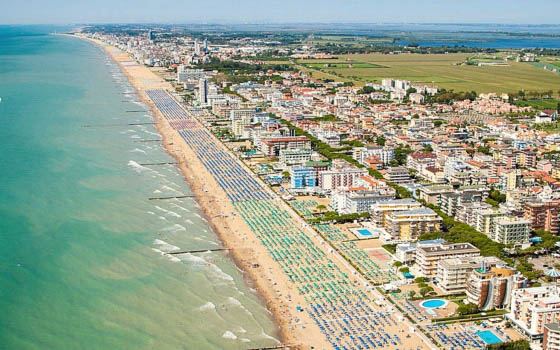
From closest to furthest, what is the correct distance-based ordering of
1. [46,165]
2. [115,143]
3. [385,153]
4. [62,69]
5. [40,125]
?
[46,165] < [385,153] < [115,143] < [40,125] < [62,69]

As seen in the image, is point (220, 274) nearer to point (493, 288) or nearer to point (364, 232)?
point (364, 232)

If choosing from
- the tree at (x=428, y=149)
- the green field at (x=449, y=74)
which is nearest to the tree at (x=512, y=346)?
the tree at (x=428, y=149)

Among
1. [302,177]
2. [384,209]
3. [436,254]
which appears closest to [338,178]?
[302,177]

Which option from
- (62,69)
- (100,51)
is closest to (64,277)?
(62,69)

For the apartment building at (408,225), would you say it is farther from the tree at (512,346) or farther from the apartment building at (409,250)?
the tree at (512,346)

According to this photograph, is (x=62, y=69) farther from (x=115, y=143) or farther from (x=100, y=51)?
(x=115, y=143)
